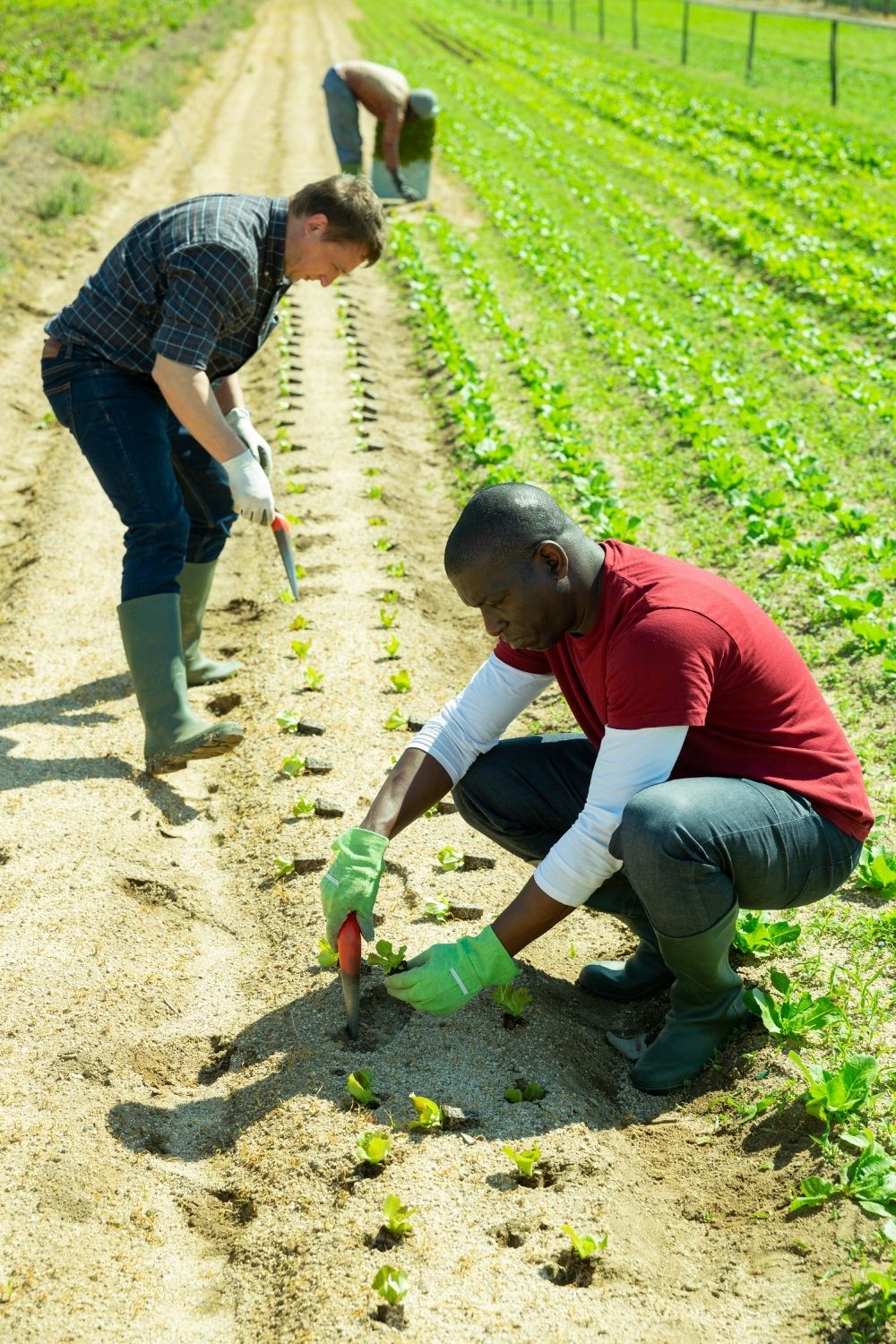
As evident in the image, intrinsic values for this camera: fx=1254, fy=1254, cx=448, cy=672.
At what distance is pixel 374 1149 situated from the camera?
2.54 m

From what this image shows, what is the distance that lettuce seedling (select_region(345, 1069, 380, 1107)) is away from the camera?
8.95ft

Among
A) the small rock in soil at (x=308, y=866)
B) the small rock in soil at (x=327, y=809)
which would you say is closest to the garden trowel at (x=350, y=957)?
the small rock in soil at (x=308, y=866)

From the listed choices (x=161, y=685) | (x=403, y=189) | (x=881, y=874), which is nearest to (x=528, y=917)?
(x=881, y=874)

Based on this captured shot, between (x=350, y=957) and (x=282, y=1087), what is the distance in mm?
335

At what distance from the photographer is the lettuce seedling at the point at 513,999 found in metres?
2.94

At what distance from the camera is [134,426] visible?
3.94 m

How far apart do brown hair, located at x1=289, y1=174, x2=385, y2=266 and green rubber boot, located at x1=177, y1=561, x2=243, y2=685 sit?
4.66 feet

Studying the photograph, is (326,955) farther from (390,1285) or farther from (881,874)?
(881,874)

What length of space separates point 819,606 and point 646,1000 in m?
2.35

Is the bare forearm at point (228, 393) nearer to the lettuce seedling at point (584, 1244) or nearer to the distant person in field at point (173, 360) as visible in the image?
the distant person in field at point (173, 360)

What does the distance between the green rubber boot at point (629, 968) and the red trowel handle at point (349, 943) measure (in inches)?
23.4

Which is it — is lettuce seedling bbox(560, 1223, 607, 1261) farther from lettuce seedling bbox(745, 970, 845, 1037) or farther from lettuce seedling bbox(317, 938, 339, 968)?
lettuce seedling bbox(317, 938, 339, 968)

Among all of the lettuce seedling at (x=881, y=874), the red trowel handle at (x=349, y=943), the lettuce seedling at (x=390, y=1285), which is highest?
the red trowel handle at (x=349, y=943)

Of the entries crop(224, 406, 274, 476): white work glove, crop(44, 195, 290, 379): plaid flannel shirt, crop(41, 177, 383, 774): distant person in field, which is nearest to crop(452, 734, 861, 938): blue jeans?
crop(41, 177, 383, 774): distant person in field
